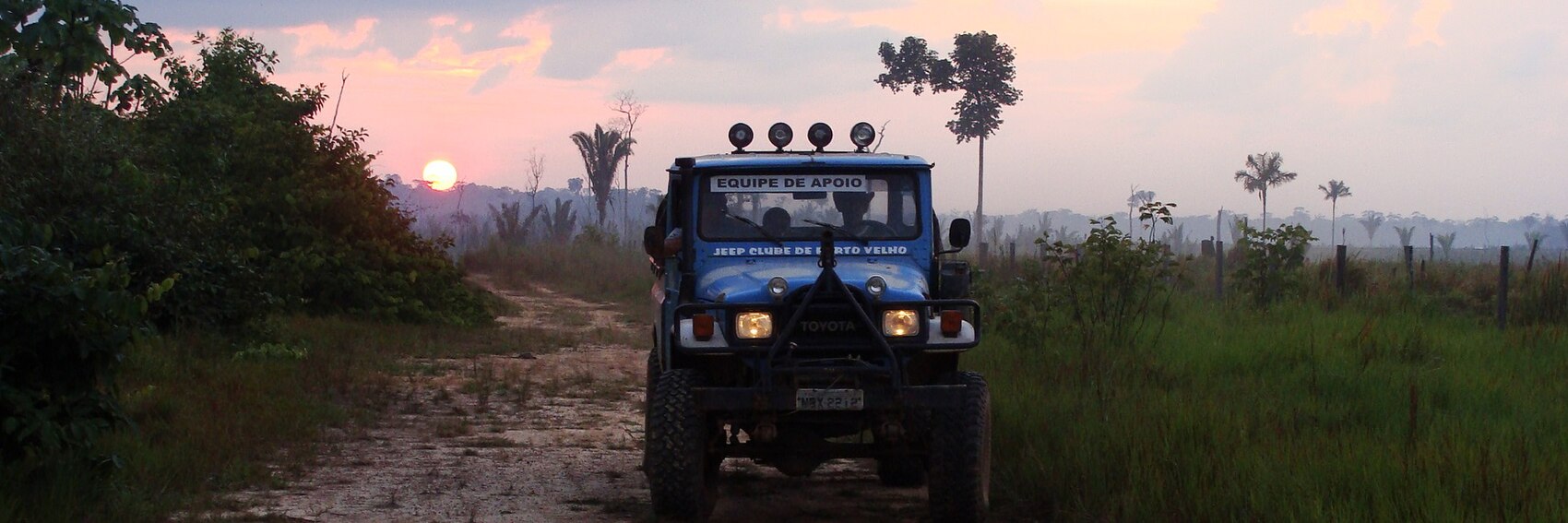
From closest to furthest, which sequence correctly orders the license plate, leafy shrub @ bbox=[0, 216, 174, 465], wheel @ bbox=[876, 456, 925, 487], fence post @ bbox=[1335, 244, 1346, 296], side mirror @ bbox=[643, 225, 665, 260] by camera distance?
leafy shrub @ bbox=[0, 216, 174, 465] → the license plate → side mirror @ bbox=[643, 225, 665, 260] → wheel @ bbox=[876, 456, 925, 487] → fence post @ bbox=[1335, 244, 1346, 296]

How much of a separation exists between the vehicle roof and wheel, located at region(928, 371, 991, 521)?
1575 millimetres

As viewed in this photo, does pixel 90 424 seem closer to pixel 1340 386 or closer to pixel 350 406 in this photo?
pixel 350 406

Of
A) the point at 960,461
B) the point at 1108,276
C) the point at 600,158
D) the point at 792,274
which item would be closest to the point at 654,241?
the point at 792,274

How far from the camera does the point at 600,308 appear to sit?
1080 inches

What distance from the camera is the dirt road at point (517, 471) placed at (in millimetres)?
7543

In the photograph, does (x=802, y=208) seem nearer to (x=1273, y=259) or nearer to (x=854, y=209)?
(x=854, y=209)

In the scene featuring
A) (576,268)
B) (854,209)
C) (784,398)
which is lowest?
(784,398)

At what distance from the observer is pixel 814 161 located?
26.0 feet

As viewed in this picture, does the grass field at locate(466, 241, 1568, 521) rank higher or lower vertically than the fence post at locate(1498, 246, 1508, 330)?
lower

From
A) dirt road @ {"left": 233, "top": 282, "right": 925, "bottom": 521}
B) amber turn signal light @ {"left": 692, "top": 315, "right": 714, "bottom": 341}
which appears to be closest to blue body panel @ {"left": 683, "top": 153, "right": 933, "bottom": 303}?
amber turn signal light @ {"left": 692, "top": 315, "right": 714, "bottom": 341}

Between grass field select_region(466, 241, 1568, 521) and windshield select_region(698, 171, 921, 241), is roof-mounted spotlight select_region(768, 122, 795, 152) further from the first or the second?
grass field select_region(466, 241, 1568, 521)

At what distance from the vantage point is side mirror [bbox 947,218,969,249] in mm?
7965

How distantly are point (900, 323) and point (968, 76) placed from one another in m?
43.0

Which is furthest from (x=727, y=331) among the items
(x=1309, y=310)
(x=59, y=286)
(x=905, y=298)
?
(x=1309, y=310)
